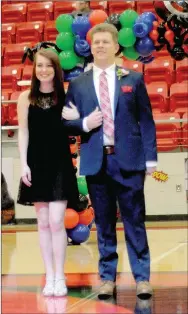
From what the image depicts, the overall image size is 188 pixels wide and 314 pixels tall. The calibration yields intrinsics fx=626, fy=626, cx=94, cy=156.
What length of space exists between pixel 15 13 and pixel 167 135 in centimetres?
374

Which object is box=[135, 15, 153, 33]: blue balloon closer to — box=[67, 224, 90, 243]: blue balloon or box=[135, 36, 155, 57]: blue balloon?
box=[135, 36, 155, 57]: blue balloon

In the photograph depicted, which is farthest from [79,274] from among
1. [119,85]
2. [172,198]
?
[172,198]

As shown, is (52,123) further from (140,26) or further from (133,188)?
(140,26)

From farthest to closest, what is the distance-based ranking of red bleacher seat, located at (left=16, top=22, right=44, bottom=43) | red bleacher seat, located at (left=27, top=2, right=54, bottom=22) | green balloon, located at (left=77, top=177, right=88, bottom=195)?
1. red bleacher seat, located at (left=27, top=2, right=54, bottom=22)
2. red bleacher seat, located at (left=16, top=22, right=44, bottom=43)
3. green balloon, located at (left=77, top=177, right=88, bottom=195)

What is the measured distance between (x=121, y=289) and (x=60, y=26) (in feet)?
5.22

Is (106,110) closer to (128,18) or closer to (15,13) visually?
(128,18)

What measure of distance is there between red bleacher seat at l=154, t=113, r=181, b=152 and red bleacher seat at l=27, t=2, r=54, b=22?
313 centimetres

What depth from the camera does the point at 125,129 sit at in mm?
2684

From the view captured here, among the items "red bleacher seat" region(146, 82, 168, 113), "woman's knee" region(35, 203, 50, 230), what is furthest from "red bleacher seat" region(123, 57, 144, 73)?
"woman's knee" region(35, 203, 50, 230)

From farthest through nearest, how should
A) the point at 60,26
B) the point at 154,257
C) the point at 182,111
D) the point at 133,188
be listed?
the point at 182,111
the point at 154,257
the point at 60,26
the point at 133,188

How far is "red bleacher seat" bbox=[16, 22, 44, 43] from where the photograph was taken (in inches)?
320

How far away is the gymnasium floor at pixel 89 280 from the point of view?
2.53m

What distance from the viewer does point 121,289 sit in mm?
2877

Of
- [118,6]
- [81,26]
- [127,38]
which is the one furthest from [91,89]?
[118,6]
